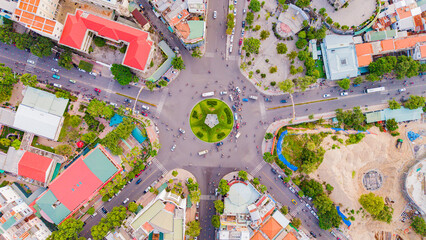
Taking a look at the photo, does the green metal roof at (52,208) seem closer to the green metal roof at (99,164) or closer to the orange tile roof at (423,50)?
the green metal roof at (99,164)

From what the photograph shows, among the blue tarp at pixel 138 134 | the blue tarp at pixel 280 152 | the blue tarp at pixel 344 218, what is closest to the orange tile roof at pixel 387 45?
the blue tarp at pixel 280 152

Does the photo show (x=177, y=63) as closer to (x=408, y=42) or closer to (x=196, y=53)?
(x=196, y=53)

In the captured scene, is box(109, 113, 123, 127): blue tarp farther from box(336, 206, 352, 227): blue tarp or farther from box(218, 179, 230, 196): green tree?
box(336, 206, 352, 227): blue tarp

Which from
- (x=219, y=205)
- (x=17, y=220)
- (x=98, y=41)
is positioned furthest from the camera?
(x=98, y=41)

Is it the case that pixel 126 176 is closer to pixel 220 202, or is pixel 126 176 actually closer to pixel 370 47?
pixel 220 202

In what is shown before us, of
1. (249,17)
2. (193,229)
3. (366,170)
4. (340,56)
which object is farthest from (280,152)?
(249,17)

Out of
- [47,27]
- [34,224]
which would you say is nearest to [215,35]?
[47,27]
